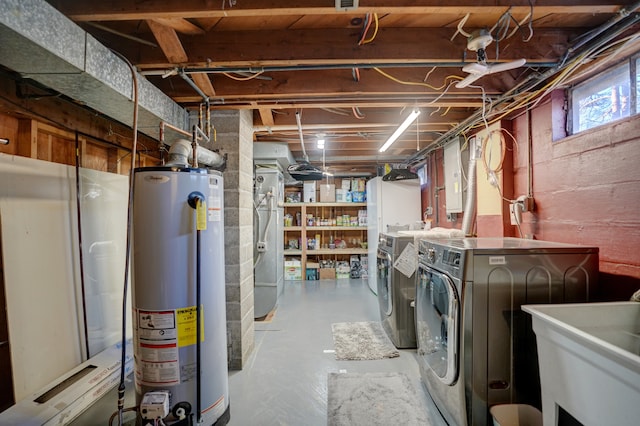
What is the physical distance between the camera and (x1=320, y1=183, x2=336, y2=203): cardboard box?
5852 mm

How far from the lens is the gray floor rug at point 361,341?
2.61 metres

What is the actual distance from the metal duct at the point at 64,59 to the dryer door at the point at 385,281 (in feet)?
8.26

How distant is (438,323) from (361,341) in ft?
4.33

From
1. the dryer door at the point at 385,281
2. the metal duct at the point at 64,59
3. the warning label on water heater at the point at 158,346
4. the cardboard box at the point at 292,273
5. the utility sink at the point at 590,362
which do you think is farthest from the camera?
the cardboard box at the point at 292,273

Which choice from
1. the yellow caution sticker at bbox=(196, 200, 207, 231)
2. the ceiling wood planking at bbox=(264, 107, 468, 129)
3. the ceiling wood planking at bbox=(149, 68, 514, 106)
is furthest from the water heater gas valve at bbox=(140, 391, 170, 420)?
the ceiling wood planking at bbox=(264, 107, 468, 129)

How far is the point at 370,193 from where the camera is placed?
5.19 m

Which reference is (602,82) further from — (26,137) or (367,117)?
(26,137)

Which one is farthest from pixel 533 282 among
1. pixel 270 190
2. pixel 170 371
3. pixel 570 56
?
pixel 270 190

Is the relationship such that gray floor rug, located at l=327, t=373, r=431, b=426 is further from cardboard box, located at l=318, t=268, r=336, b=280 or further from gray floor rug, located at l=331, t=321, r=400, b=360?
cardboard box, located at l=318, t=268, r=336, b=280

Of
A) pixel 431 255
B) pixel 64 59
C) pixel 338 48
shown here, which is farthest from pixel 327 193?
pixel 64 59

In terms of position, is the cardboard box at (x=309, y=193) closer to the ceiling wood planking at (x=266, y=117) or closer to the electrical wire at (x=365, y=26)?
the ceiling wood planking at (x=266, y=117)

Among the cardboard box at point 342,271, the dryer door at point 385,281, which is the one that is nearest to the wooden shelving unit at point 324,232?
the cardboard box at point 342,271

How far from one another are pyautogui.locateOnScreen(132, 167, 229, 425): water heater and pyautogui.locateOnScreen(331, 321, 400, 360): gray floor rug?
1508 mm

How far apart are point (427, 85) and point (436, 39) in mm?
401
